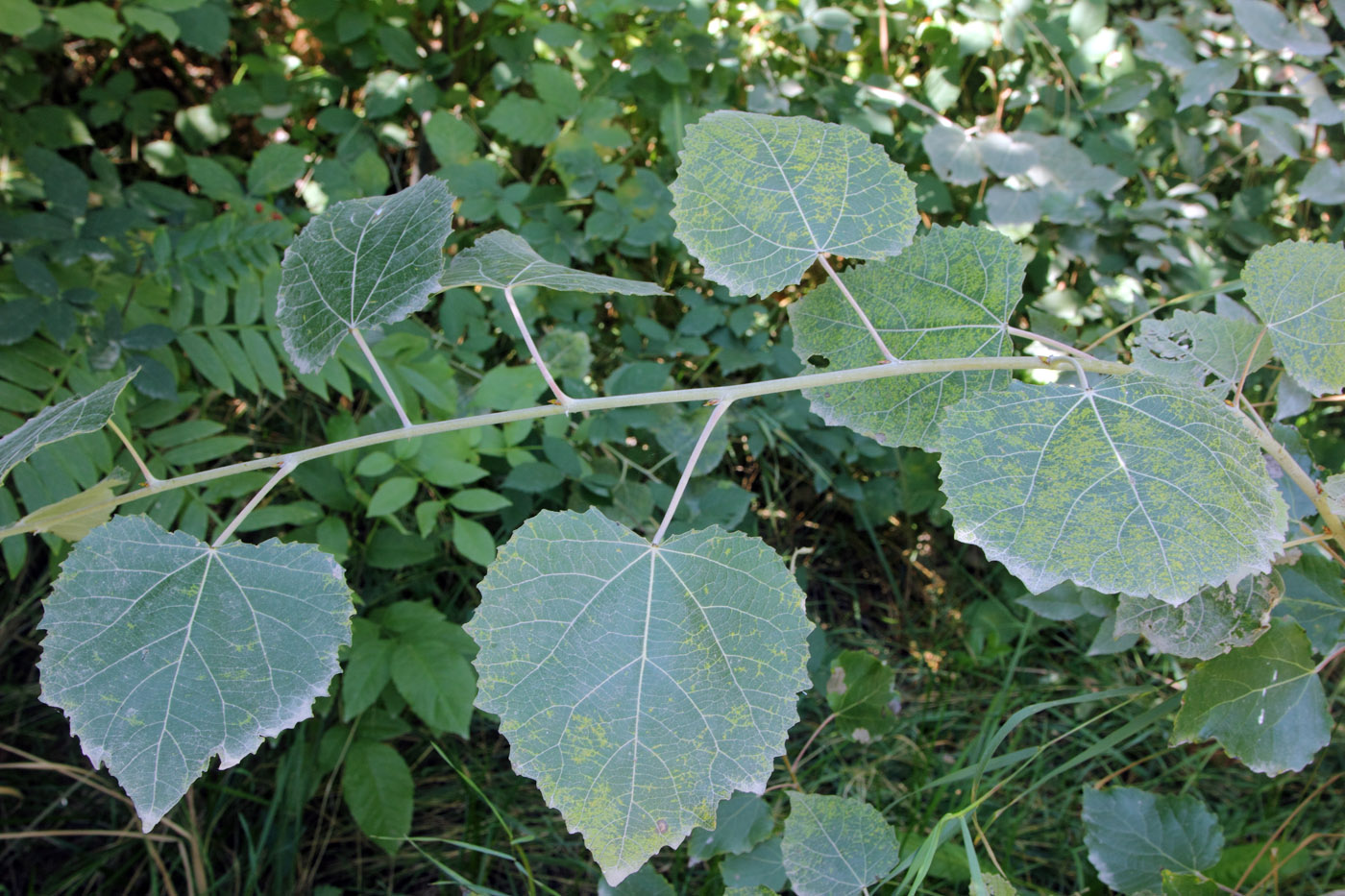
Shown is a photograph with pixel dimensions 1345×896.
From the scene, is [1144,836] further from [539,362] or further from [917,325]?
[539,362]

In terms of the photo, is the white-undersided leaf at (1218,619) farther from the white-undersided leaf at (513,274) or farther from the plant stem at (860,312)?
the white-undersided leaf at (513,274)

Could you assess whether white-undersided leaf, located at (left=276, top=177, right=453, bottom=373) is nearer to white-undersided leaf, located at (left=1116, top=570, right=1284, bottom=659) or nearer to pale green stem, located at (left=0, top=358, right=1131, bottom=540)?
pale green stem, located at (left=0, top=358, right=1131, bottom=540)

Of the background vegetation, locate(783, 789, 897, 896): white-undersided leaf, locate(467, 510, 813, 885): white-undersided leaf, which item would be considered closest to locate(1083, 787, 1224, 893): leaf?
the background vegetation

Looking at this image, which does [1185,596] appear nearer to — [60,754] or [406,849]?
[406,849]

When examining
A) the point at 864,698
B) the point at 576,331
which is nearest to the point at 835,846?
the point at 864,698

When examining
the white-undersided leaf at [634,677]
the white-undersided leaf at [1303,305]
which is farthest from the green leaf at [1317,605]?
the white-undersided leaf at [634,677]

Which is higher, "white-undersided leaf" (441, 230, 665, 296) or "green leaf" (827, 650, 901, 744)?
"white-undersided leaf" (441, 230, 665, 296)
